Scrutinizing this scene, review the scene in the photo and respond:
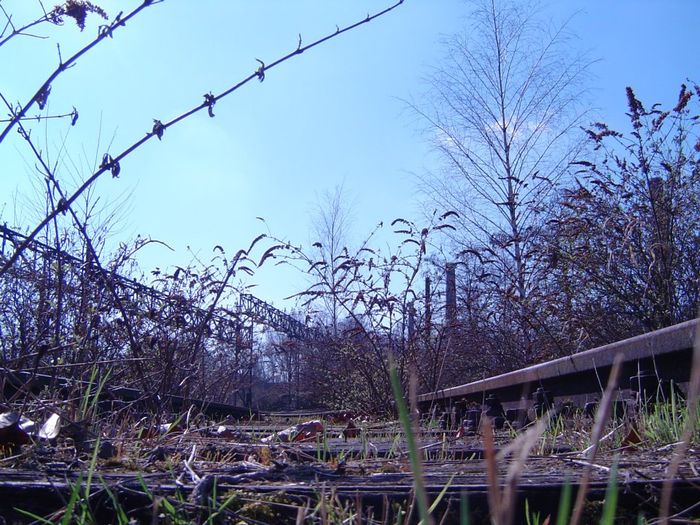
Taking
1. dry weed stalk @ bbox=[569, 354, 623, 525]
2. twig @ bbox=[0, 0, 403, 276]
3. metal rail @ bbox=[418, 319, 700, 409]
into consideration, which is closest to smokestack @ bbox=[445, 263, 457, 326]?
metal rail @ bbox=[418, 319, 700, 409]

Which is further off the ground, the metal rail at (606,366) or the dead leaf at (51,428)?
the metal rail at (606,366)

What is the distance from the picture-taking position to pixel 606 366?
4.99 m

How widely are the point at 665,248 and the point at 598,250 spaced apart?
3.17 feet

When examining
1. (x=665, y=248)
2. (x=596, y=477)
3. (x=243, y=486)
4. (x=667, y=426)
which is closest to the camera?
(x=243, y=486)

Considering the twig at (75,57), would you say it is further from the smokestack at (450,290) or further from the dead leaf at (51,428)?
the smokestack at (450,290)

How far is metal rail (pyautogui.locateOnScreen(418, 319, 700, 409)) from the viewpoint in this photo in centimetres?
406

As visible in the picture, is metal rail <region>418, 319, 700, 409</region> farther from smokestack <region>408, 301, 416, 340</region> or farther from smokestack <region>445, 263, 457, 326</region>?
smokestack <region>445, 263, 457, 326</region>

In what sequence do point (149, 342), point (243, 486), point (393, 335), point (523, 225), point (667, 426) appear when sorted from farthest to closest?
1. point (523, 225)
2. point (393, 335)
3. point (149, 342)
4. point (667, 426)
5. point (243, 486)

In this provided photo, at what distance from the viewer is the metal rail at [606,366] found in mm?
4059

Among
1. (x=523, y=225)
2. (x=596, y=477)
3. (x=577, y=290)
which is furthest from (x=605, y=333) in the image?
A: (x=523, y=225)

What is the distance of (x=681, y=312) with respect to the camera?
7637mm

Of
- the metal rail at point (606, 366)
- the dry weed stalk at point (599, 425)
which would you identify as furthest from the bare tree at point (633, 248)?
the dry weed stalk at point (599, 425)

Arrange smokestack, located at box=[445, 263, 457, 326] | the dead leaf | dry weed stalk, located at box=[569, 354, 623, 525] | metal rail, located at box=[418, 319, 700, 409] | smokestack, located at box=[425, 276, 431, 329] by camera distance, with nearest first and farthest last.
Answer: dry weed stalk, located at box=[569, 354, 623, 525] → the dead leaf → metal rail, located at box=[418, 319, 700, 409] → smokestack, located at box=[425, 276, 431, 329] → smokestack, located at box=[445, 263, 457, 326]

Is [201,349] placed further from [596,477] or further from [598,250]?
[596,477]
